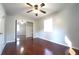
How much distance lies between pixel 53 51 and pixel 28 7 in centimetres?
102

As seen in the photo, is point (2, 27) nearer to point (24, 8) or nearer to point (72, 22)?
point (24, 8)

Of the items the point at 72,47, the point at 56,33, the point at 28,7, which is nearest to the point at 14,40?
the point at 28,7

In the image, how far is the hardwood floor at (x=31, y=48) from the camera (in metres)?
1.59

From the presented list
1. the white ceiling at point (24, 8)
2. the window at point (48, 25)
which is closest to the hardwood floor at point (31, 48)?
A: the window at point (48, 25)

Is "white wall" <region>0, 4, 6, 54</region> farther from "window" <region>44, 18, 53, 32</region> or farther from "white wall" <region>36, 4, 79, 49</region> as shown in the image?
"white wall" <region>36, 4, 79, 49</region>

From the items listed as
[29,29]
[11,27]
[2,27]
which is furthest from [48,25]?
[2,27]

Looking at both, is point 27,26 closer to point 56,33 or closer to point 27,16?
point 27,16

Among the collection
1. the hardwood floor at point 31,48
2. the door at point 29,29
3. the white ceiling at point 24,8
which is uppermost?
the white ceiling at point 24,8

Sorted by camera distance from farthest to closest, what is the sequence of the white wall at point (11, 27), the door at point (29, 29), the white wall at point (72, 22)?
the door at point (29, 29) → the white wall at point (11, 27) → the white wall at point (72, 22)

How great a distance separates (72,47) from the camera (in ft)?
5.07

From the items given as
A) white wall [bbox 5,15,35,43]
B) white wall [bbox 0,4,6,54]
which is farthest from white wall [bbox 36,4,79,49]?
white wall [bbox 0,4,6,54]

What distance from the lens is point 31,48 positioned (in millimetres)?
1637

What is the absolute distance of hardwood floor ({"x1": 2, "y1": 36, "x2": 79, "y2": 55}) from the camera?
159 centimetres

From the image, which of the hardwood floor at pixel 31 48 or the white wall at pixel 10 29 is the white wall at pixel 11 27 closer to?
the white wall at pixel 10 29
